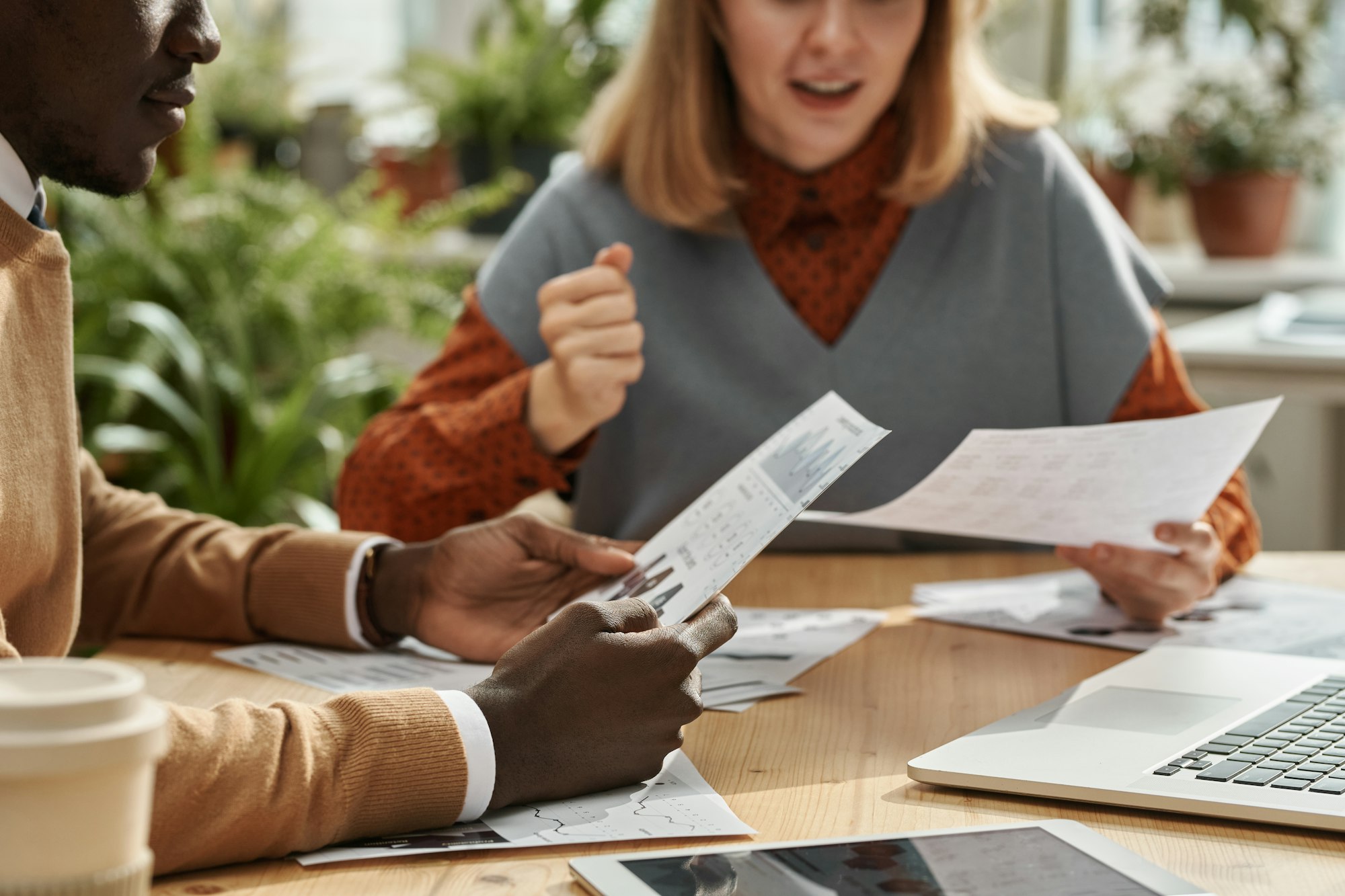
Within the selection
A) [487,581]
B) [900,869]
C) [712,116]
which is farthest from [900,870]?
[712,116]

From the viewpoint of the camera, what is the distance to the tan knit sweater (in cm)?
67

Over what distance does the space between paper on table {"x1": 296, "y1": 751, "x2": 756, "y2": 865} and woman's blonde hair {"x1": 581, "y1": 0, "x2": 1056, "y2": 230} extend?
2.88 ft

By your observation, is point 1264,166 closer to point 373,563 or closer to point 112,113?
point 373,563

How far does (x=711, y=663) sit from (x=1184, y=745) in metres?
0.35

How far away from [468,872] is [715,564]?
11.0 inches

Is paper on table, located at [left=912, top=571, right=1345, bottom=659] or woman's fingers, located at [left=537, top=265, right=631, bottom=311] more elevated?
woman's fingers, located at [left=537, top=265, right=631, bottom=311]

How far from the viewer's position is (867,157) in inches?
61.1

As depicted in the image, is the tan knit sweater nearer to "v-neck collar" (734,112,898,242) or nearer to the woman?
the woman

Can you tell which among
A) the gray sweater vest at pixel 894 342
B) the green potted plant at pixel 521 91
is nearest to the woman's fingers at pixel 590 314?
the gray sweater vest at pixel 894 342

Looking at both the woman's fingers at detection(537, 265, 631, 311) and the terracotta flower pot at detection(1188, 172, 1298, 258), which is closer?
the woman's fingers at detection(537, 265, 631, 311)

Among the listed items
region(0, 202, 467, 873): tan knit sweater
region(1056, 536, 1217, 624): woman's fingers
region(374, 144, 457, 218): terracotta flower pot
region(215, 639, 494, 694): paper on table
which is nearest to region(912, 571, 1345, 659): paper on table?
region(1056, 536, 1217, 624): woman's fingers

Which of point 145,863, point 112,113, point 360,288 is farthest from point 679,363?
point 360,288

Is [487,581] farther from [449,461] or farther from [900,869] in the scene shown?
[900,869]

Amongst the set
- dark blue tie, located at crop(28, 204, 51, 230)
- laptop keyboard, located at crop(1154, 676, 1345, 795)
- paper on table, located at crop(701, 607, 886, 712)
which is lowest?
paper on table, located at crop(701, 607, 886, 712)
